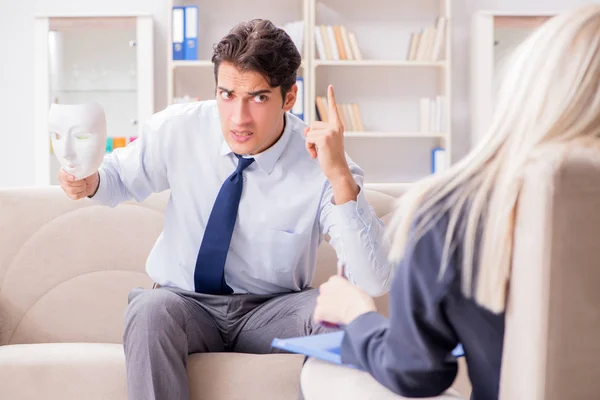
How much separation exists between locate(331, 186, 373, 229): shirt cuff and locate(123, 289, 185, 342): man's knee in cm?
40

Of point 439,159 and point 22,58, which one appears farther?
point 22,58

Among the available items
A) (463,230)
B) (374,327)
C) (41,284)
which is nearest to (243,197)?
(41,284)

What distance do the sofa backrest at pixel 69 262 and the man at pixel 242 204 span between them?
6.0 inches

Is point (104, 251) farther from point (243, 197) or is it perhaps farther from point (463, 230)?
point (463, 230)

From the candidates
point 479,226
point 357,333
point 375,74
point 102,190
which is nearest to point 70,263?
point 102,190

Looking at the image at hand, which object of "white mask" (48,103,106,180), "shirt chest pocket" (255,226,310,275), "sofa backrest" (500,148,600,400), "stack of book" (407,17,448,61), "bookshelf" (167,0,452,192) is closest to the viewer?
"sofa backrest" (500,148,600,400)

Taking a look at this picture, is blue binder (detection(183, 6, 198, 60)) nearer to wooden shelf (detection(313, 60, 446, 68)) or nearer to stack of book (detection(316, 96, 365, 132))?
wooden shelf (detection(313, 60, 446, 68))

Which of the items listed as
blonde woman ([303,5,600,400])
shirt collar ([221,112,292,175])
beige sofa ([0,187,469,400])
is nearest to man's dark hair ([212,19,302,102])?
shirt collar ([221,112,292,175])

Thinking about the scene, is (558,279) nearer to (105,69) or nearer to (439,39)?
(439,39)

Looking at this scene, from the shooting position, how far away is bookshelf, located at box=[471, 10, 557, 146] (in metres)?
4.86

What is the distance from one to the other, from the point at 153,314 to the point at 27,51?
3.97 metres

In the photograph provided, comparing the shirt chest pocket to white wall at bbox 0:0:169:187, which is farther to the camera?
white wall at bbox 0:0:169:187

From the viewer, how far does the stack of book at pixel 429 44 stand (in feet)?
15.7

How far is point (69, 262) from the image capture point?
6.64ft
